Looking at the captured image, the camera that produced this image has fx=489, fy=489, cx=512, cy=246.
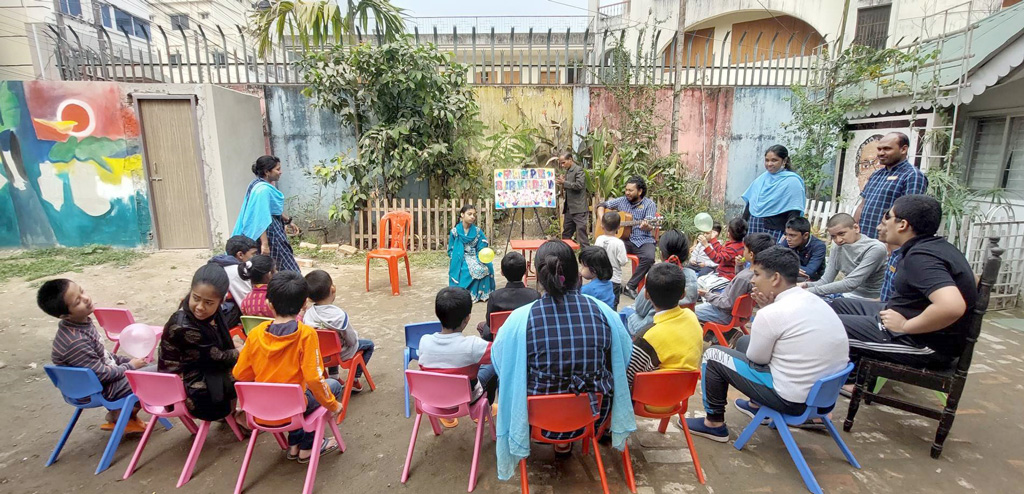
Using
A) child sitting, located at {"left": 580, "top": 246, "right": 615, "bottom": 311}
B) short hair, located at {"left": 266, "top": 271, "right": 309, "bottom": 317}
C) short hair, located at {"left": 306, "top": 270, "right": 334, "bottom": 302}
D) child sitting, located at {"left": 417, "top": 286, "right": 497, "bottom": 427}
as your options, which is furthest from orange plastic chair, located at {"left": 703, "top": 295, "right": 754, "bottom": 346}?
short hair, located at {"left": 266, "top": 271, "right": 309, "bottom": 317}

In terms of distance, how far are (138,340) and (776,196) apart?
208 inches

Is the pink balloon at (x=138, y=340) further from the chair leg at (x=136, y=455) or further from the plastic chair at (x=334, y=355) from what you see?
the plastic chair at (x=334, y=355)

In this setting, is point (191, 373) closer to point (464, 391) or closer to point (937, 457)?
point (464, 391)

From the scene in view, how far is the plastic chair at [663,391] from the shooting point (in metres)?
2.40

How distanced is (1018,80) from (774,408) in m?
6.09

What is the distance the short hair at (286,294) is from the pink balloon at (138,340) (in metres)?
1.15

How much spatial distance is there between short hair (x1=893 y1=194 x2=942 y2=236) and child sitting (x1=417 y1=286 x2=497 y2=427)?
8.14ft

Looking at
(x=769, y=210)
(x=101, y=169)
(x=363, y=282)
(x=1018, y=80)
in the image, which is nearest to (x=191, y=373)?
(x=363, y=282)

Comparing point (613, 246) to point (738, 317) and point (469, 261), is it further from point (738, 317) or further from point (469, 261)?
point (469, 261)

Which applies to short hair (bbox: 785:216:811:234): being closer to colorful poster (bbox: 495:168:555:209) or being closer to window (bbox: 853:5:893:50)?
colorful poster (bbox: 495:168:555:209)

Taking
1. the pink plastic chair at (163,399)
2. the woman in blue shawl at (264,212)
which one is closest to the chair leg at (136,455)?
the pink plastic chair at (163,399)

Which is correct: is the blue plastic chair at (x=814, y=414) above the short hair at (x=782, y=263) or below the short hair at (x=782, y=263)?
below

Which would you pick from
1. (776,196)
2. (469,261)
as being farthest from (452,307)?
(776,196)

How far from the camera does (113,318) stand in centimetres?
345
